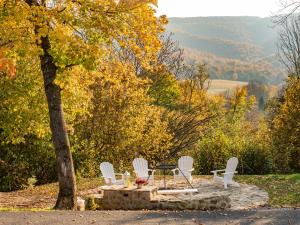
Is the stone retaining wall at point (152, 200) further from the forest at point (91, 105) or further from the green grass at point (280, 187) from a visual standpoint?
the forest at point (91, 105)

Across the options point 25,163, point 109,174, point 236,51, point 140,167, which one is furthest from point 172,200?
point 236,51

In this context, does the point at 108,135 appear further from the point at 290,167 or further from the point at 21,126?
the point at 290,167

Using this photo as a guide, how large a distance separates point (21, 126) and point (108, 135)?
13.8 feet

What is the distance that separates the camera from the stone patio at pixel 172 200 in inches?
407

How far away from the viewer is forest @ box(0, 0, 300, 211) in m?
8.48

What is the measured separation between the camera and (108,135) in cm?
1705

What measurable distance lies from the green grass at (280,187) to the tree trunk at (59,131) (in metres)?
4.42

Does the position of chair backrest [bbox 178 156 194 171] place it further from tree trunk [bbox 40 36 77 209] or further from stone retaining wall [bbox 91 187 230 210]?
tree trunk [bbox 40 36 77 209]

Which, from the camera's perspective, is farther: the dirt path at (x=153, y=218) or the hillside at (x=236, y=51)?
the hillside at (x=236, y=51)

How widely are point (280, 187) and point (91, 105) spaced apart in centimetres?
699

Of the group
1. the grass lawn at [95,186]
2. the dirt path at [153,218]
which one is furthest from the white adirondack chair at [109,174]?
the dirt path at [153,218]

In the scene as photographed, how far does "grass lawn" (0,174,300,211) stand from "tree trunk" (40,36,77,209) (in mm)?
591

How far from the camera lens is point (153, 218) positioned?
745 centimetres

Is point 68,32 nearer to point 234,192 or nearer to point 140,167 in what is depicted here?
point 234,192
